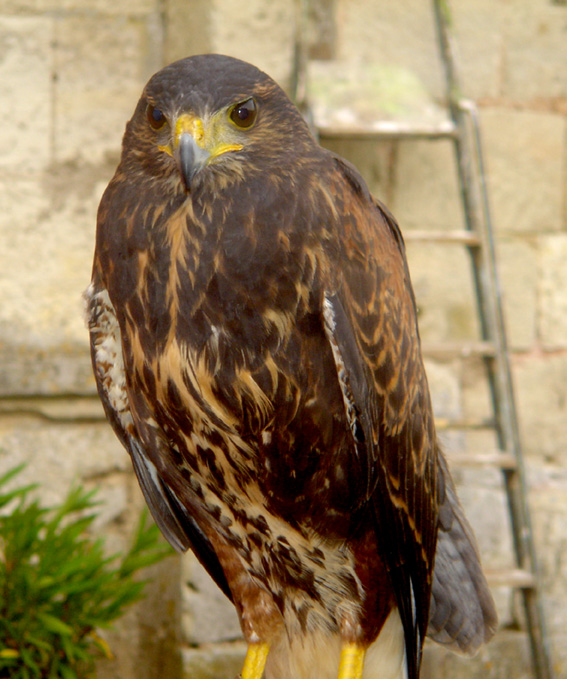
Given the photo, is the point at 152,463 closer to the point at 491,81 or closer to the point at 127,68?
the point at 127,68

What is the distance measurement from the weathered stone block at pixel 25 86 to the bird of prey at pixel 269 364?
1.87 meters

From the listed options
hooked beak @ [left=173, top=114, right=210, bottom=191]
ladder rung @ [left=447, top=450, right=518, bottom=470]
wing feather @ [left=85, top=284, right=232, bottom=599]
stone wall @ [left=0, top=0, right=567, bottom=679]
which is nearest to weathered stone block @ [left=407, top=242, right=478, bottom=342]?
stone wall @ [left=0, top=0, right=567, bottom=679]

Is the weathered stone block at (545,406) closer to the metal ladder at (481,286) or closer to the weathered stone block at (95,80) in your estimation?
the metal ladder at (481,286)

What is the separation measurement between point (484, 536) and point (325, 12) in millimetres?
2330

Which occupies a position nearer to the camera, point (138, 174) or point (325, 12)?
point (138, 174)

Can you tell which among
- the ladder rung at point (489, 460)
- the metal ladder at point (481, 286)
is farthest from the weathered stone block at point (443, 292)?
the ladder rung at point (489, 460)

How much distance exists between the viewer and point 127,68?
3.55 metres

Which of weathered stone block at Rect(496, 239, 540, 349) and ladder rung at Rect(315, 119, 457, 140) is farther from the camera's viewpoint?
weathered stone block at Rect(496, 239, 540, 349)

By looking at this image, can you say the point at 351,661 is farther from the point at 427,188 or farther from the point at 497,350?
the point at 427,188

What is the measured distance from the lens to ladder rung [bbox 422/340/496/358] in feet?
10.6

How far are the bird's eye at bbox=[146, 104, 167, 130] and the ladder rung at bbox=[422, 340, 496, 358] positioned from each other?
5.85ft

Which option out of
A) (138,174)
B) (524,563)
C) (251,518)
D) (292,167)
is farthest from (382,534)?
(524,563)

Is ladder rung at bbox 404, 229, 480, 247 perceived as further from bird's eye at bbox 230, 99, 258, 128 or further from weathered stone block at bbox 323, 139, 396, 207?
bird's eye at bbox 230, 99, 258, 128

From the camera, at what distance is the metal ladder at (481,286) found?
3.19 metres
